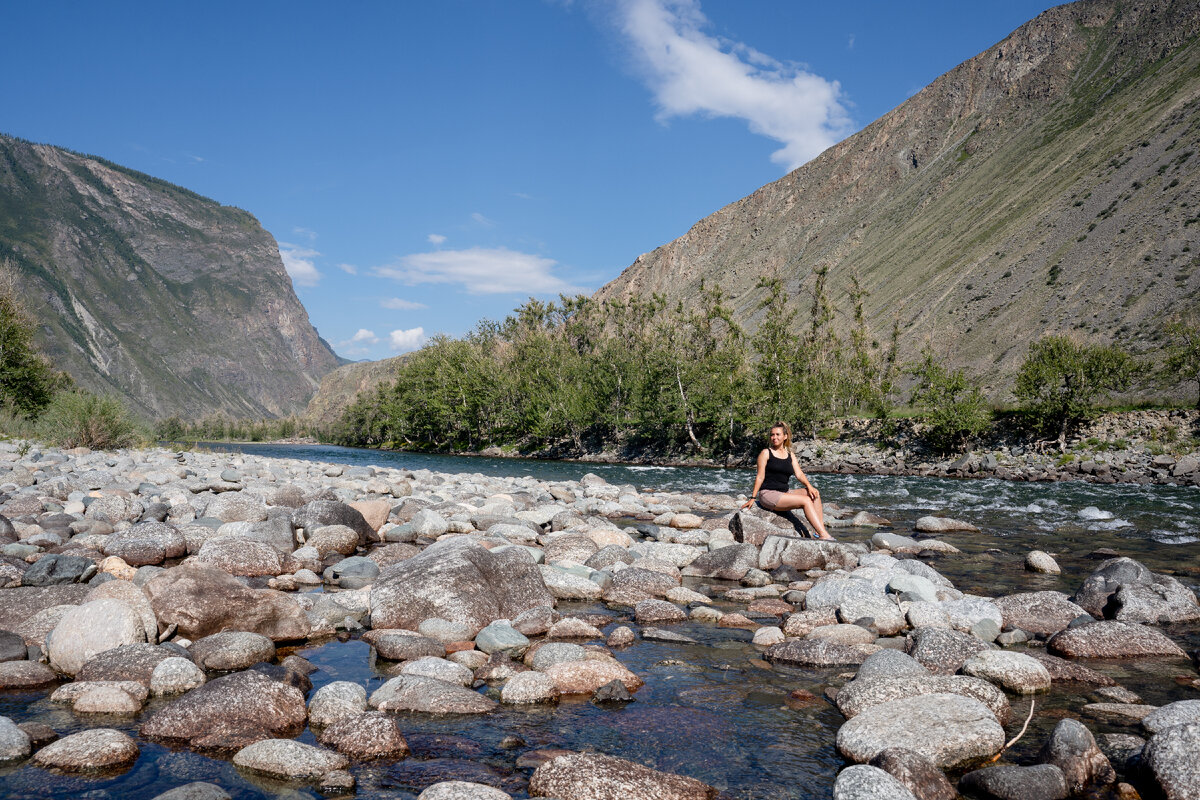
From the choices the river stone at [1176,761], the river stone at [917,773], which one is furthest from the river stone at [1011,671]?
the river stone at [917,773]

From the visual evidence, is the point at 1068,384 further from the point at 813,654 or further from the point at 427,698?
the point at 427,698

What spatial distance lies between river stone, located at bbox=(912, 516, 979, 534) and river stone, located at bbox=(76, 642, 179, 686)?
1496 centimetres

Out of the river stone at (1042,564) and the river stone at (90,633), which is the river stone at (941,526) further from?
the river stone at (90,633)

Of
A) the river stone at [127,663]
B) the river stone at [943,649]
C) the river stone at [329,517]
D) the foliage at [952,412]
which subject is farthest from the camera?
the foliage at [952,412]

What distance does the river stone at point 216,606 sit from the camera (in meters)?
6.76

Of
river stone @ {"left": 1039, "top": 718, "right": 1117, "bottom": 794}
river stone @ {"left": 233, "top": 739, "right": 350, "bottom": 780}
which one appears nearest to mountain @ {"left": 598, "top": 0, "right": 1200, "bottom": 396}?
river stone @ {"left": 1039, "top": 718, "right": 1117, "bottom": 794}

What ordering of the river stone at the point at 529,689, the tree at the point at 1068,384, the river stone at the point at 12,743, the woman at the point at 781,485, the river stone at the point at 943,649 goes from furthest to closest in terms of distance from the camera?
1. the tree at the point at 1068,384
2. the woman at the point at 781,485
3. the river stone at the point at 943,649
4. the river stone at the point at 529,689
5. the river stone at the point at 12,743

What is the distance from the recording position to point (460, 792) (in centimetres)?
398

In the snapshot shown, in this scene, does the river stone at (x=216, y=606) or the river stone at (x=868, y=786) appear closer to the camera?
the river stone at (x=868, y=786)

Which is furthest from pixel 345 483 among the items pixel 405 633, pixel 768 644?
pixel 768 644

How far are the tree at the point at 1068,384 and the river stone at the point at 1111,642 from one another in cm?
3501

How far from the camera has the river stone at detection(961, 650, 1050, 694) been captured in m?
6.11

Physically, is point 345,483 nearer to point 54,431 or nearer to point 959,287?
point 54,431

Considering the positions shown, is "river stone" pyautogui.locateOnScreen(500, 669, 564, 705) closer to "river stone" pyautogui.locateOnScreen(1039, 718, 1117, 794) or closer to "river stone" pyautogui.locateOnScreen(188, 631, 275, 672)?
"river stone" pyautogui.locateOnScreen(188, 631, 275, 672)
